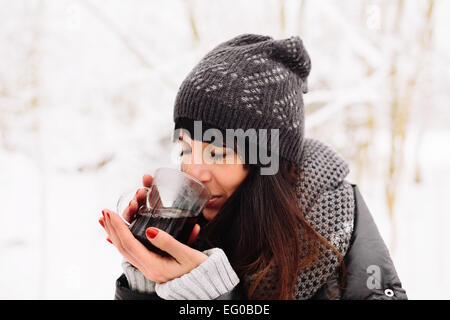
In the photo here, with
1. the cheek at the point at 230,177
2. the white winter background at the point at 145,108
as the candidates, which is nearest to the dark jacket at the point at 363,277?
the cheek at the point at 230,177

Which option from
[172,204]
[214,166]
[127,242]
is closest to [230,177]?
[214,166]

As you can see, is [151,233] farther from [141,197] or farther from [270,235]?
[270,235]

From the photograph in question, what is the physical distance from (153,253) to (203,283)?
117 mm

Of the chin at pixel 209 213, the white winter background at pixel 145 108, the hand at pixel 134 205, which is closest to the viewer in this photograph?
the hand at pixel 134 205

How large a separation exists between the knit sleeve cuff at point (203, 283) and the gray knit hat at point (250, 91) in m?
0.30

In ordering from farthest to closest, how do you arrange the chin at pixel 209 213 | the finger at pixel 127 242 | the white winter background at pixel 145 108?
1. the white winter background at pixel 145 108
2. the chin at pixel 209 213
3. the finger at pixel 127 242

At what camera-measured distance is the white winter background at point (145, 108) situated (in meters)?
1.74

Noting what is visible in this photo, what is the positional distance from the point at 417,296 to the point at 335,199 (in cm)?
121

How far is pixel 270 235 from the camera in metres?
0.81

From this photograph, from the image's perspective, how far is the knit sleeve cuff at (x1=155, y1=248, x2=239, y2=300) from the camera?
26.0 inches

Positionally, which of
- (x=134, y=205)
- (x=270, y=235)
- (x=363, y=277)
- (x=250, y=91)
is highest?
(x=250, y=91)

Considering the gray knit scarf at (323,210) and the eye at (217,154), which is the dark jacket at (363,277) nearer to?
the gray knit scarf at (323,210)
